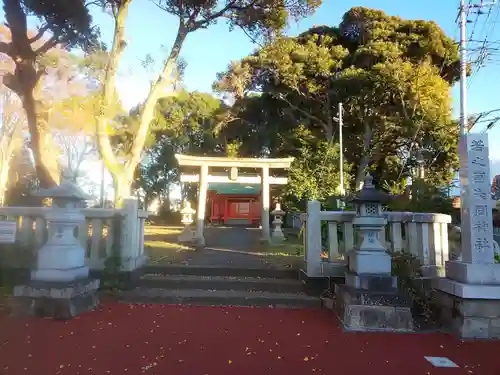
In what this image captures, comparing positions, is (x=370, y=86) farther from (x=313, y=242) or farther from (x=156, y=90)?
(x=313, y=242)

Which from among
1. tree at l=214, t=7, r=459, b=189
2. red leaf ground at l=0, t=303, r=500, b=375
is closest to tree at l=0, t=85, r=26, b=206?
tree at l=214, t=7, r=459, b=189

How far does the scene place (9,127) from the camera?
17625 millimetres

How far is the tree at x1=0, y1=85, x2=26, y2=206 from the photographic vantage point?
16688 millimetres

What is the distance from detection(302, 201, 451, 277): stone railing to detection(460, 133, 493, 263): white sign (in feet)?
2.99

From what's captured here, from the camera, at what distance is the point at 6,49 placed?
7.99 metres

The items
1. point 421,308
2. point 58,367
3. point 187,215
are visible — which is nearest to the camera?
point 58,367

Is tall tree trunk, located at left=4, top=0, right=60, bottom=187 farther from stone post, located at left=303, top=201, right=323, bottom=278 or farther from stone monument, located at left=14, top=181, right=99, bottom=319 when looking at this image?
stone post, located at left=303, top=201, right=323, bottom=278

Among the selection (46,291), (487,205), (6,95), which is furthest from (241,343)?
(6,95)

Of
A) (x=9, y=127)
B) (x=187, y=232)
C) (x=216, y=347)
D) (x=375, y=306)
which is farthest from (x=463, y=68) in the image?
(x=9, y=127)

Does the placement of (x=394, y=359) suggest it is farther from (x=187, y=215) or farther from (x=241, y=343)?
(x=187, y=215)

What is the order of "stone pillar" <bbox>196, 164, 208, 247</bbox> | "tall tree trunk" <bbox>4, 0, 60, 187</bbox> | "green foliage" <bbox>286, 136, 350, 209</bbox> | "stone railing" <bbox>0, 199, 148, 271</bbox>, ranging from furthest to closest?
"green foliage" <bbox>286, 136, 350, 209</bbox> → "stone pillar" <bbox>196, 164, 208, 247</bbox> → "tall tree trunk" <bbox>4, 0, 60, 187</bbox> → "stone railing" <bbox>0, 199, 148, 271</bbox>

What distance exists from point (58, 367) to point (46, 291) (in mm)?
1624

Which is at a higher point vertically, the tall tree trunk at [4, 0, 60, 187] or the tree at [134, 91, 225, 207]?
the tree at [134, 91, 225, 207]

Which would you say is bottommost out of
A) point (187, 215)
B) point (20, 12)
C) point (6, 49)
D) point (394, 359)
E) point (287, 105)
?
point (394, 359)
